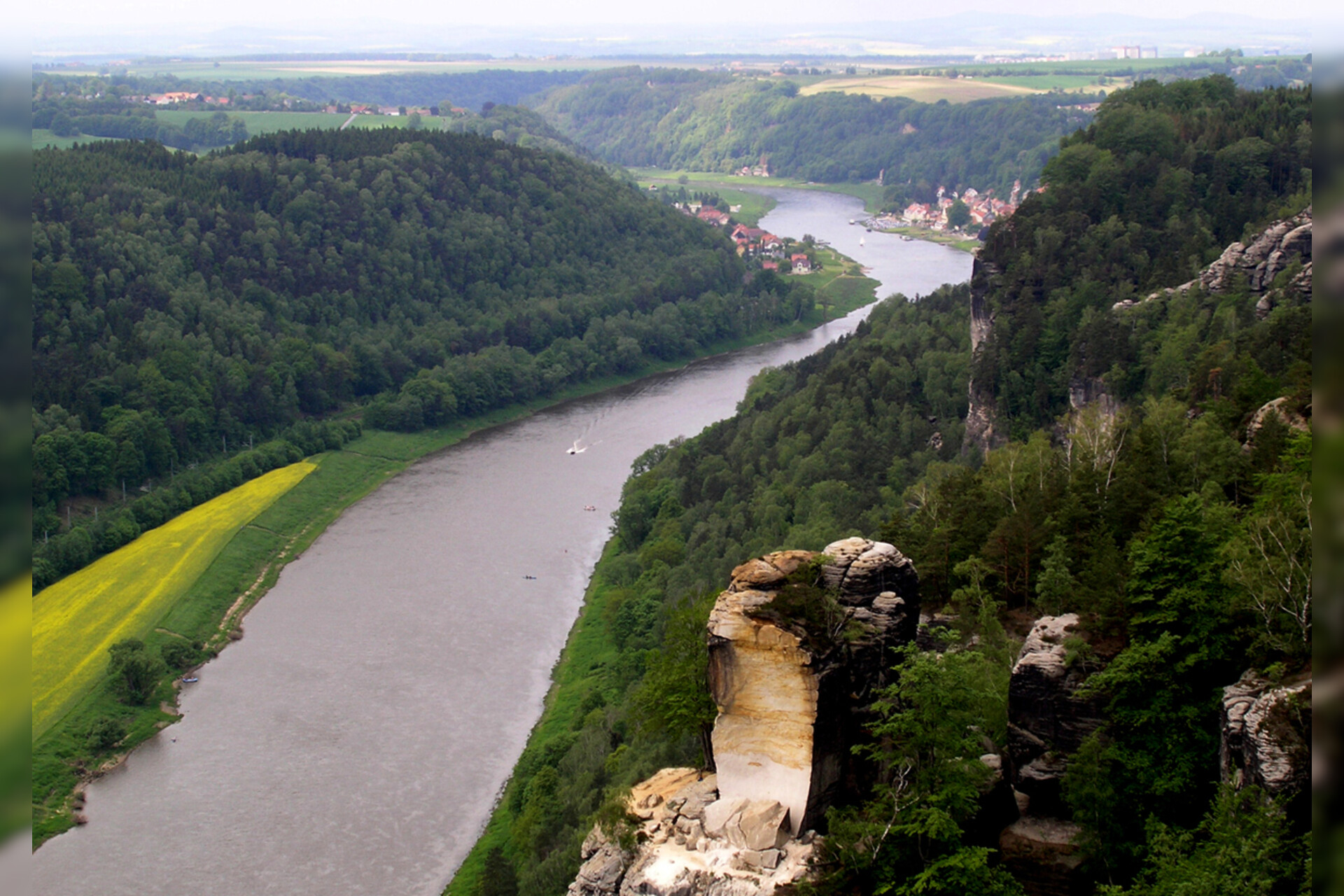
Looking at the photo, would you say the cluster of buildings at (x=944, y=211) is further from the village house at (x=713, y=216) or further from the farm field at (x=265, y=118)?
the farm field at (x=265, y=118)

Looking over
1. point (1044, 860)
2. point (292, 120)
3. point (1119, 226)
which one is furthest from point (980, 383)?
point (292, 120)

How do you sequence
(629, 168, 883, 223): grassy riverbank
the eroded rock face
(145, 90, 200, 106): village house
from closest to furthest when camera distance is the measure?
the eroded rock face, (145, 90, 200, 106): village house, (629, 168, 883, 223): grassy riverbank

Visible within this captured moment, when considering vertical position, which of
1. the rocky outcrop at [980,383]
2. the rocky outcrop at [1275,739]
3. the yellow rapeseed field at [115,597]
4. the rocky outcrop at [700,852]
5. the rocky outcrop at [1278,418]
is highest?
the rocky outcrop at [1278,418]

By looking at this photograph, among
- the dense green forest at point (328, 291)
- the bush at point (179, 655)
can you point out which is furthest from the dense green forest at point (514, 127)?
the bush at point (179, 655)

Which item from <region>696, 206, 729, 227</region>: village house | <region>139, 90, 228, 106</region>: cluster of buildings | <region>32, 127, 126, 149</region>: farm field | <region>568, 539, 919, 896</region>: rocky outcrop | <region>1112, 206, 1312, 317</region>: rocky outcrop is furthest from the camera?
<region>139, 90, 228, 106</region>: cluster of buildings

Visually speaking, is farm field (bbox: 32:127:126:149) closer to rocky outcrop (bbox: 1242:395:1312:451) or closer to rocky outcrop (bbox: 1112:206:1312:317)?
rocky outcrop (bbox: 1112:206:1312:317)

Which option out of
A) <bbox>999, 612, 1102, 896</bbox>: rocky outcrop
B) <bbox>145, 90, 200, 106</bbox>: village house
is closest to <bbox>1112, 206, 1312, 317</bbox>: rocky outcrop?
<bbox>999, 612, 1102, 896</bbox>: rocky outcrop

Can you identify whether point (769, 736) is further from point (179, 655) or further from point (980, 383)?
point (179, 655)
